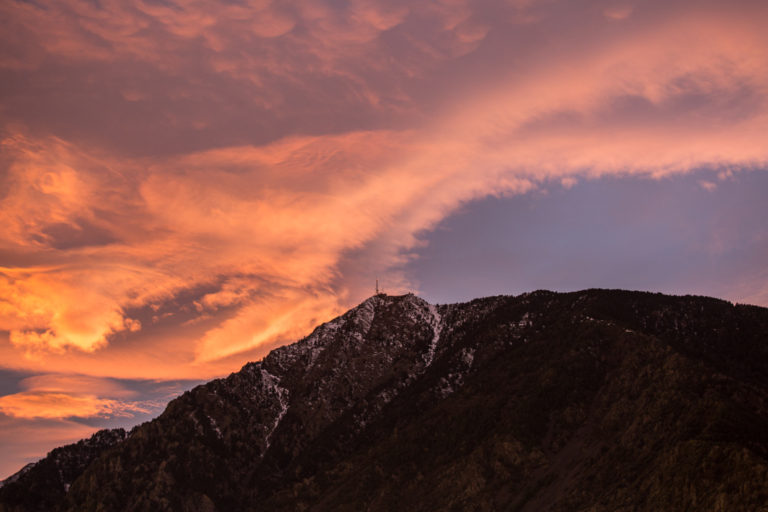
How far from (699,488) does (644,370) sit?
66427mm

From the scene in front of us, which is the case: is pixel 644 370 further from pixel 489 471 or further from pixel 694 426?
pixel 489 471

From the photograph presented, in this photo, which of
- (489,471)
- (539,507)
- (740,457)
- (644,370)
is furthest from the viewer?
(489,471)

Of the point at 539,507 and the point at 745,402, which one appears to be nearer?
the point at 745,402

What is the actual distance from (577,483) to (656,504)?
3448 centimetres

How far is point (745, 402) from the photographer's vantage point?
147000 millimetres

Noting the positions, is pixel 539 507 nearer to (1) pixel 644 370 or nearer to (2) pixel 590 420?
(2) pixel 590 420

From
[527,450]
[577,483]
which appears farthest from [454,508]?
[577,483]

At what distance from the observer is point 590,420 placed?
185m

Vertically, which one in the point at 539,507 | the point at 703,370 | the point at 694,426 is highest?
the point at 703,370

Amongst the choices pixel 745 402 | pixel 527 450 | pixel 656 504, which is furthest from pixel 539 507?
pixel 745 402

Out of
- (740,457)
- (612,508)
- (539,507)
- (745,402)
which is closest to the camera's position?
(740,457)

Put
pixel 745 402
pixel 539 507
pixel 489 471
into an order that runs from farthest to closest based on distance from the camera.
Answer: pixel 489 471 → pixel 539 507 → pixel 745 402

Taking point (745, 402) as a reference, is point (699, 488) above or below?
below

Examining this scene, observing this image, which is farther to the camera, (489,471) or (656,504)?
(489,471)
